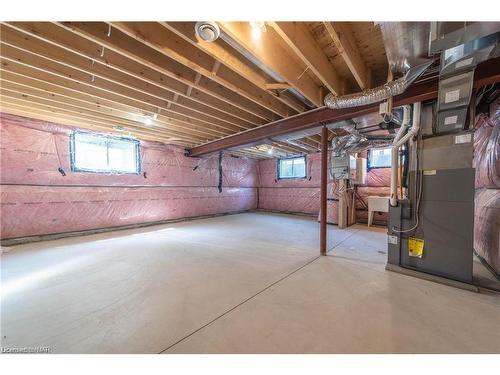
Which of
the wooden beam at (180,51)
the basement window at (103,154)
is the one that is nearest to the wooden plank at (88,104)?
the basement window at (103,154)

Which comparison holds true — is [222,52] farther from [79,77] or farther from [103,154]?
[103,154]

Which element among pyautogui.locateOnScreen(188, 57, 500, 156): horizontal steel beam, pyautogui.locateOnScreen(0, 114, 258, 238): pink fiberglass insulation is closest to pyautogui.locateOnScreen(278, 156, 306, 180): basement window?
pyautogui.locateOnScreen(0, 114, 258, 238): pink fiberglass insulation

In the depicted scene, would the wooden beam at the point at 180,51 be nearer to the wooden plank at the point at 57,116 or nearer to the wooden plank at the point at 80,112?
the wooden plank at the point at 80,112

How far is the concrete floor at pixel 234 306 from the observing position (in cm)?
117

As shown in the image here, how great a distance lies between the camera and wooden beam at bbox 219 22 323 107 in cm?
148

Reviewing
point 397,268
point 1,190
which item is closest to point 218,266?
point 397,268

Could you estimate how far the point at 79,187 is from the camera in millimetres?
3977

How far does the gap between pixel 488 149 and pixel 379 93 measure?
1.62 metres

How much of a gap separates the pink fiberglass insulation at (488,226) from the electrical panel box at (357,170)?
218cm

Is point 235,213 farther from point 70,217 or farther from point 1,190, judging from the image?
point 1,190

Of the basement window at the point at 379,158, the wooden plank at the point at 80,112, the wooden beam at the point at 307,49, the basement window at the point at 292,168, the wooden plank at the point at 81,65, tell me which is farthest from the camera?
the basement window at the point at 292,168

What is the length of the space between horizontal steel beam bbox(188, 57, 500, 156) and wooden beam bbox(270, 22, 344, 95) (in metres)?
0.44
